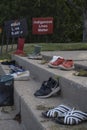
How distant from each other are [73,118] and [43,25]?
14747 mm

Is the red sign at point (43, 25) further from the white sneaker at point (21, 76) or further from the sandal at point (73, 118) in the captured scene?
the sandal at point (73, 118)

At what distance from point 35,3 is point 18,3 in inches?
57.0

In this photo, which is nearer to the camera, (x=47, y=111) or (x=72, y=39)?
(x=47, y=111)

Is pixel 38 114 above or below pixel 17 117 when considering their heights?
above

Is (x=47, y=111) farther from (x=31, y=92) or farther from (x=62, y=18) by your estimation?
(x=62, y=18)

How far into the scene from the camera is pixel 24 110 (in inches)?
242

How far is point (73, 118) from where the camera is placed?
477cm

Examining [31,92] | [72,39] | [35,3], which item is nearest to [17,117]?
[31,92]

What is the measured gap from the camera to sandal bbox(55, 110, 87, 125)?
4.75m

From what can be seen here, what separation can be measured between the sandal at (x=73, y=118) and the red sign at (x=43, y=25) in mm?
13899

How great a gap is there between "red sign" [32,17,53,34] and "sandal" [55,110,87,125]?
13899 mm

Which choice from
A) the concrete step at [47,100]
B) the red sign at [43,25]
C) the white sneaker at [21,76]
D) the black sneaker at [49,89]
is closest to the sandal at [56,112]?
the concrete step at [47,100]

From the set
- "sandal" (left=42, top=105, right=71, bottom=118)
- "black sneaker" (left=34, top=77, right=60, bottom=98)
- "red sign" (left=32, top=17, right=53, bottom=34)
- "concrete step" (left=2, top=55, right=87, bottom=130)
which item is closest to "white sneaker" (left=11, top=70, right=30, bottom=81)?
"concrete step" (left=2, top=55, right=87, bottom=130)

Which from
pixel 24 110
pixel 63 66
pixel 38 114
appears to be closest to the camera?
pixel 38 114
